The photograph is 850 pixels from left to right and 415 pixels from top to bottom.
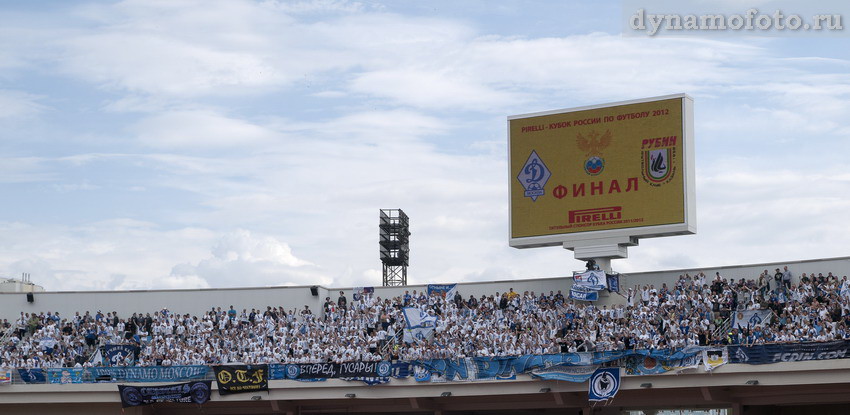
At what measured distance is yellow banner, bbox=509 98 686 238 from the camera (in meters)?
44.6

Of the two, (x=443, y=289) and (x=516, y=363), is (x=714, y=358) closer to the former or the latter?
(x=516, y=363)

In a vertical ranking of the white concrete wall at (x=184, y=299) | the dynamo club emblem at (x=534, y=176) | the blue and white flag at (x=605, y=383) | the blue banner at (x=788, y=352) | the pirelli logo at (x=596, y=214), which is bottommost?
the blue and white flag at (x=605, y=383)

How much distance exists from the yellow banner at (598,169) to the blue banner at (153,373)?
13133 millimetres

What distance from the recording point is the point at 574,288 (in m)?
46.0

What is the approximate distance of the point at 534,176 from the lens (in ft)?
155

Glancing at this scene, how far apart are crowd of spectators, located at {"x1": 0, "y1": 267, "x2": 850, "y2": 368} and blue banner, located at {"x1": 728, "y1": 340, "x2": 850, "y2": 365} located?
0.99m

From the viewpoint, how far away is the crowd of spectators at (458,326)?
4103 centimetres

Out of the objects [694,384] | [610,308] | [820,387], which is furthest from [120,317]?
[820,387]

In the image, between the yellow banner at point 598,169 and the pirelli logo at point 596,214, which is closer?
the yellow banner at point 598,169

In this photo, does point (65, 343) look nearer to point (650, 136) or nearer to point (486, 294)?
point (486, 294)

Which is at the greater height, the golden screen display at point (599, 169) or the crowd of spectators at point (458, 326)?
the golden screen display at point (599, 169)

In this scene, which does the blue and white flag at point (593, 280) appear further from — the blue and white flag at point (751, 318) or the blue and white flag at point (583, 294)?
the blue and white flag at point (751, 318)

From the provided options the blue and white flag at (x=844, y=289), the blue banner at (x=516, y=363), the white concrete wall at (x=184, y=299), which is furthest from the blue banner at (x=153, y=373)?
the blue and white flag at (x=844, y=289)

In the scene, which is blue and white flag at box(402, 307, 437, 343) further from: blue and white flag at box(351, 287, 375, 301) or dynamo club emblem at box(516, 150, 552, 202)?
dynamo club emblem at box(516, 150, 552, 202)
